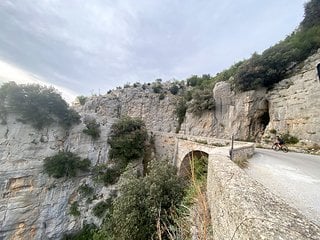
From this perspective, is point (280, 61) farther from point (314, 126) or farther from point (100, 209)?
point (100, 209)

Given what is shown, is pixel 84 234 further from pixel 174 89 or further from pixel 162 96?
pixel 174 89

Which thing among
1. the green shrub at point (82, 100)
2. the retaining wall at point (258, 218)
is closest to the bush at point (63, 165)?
the retaining wall at point (258, 218)

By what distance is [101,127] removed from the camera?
61.5ft

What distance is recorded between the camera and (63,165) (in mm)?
15578

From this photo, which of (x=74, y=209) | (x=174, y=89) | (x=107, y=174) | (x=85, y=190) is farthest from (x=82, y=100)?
(x=74, y=209)

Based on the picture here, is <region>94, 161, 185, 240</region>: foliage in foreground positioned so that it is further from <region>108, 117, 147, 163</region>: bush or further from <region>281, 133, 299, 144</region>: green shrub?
<region>108, 117, 147, 163</region>: bush

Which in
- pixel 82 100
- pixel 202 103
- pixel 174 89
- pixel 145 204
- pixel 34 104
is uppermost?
pixel 174 89

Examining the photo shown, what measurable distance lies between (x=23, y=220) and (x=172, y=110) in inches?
885

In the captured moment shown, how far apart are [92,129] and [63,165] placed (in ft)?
13.0

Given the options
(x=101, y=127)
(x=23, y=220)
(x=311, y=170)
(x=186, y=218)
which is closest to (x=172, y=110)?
(x=101, y=127)

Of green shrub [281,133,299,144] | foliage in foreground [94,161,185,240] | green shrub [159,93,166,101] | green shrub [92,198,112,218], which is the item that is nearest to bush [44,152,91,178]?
green shrub [92,198,112,218]

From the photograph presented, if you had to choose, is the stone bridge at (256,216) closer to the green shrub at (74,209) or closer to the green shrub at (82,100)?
the green shrub at (74,209)

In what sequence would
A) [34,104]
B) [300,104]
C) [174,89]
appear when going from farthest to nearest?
[174,89], [34,104], [300,104]

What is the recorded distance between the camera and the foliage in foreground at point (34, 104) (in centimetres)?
1602
